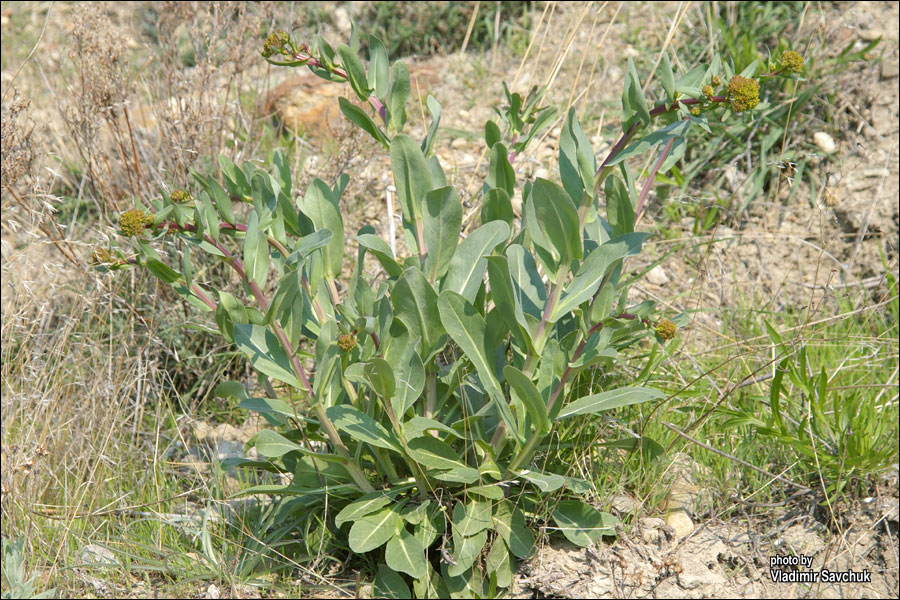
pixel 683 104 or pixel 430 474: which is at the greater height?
pixel 683 104

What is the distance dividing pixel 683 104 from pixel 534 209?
43cm

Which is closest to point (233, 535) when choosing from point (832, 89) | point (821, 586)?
point (821, 586)

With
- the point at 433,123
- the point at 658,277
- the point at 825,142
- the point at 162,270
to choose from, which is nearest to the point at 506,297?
the point at 433,123

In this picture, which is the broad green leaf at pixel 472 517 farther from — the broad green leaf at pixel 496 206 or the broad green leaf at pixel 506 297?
the broad green leaf at pixel 496 206

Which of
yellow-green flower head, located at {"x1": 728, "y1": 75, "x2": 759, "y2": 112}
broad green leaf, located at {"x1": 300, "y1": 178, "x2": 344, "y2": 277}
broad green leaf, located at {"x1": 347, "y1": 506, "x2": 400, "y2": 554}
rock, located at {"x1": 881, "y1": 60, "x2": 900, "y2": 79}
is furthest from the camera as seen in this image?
rock, located at {"x1": 881, "y1": 60, "x2": 900, "y2": 79}

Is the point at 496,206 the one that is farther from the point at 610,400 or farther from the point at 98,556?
the point at 98,556

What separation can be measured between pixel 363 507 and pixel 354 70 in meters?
1.17

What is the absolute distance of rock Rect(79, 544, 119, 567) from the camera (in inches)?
88.6

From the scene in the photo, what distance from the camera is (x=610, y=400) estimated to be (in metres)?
1.98

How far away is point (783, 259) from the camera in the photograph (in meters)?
3.64

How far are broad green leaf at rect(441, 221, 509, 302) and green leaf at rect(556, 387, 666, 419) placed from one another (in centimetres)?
39

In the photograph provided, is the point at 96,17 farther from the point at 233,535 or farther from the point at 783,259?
the point at 783,259

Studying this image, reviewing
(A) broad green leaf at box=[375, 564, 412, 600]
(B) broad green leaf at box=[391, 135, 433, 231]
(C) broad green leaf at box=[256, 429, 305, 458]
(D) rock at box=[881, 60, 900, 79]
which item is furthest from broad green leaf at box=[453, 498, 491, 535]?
(D) rock at box=[881, 60, 900, 79]

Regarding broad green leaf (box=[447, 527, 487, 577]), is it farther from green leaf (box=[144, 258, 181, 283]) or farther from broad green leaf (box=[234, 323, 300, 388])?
green leaf (box=[144, 258, 181, 283])
